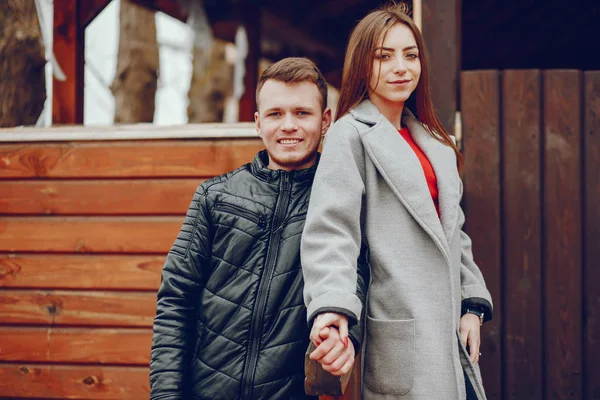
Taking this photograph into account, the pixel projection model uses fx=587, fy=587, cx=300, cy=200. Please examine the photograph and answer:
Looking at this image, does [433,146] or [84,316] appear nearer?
[433,146]

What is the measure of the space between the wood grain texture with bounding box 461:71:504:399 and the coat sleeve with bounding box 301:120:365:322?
1324mm

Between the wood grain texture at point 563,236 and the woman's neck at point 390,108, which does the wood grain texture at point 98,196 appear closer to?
the woman's neck at point 390,108

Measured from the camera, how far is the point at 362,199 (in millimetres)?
1644

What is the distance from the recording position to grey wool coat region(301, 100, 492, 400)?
5.08 feet

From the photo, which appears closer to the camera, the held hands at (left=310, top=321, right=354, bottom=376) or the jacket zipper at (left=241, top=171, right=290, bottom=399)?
the held hands at (left=310, top=321, right=354, bottom=376)

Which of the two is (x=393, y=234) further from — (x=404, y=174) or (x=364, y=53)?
(x=364, y=53)

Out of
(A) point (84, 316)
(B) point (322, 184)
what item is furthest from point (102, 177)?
(B) point (322, 184)

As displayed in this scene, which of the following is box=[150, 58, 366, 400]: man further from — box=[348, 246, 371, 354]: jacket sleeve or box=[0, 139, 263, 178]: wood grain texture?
box=[0, 139, 263, 178]: wood grain texture

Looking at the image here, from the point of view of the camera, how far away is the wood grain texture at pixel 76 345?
2.95 m

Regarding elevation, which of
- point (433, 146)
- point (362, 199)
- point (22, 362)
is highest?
point (433, 146)

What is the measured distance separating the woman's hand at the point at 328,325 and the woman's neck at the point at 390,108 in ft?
2.37

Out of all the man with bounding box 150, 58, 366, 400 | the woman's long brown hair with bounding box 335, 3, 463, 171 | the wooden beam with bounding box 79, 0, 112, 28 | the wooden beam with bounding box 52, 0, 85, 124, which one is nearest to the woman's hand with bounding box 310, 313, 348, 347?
the man with bounding box 150, 58, 366, 400

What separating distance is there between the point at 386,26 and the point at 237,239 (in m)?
0.77

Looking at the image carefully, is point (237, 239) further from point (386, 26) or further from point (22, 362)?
point (22, 362)
